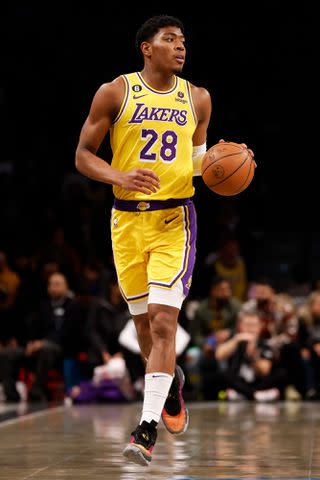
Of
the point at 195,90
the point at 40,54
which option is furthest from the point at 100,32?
the point at 195,90

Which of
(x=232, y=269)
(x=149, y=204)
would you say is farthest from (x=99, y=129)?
(x=232, y=269)

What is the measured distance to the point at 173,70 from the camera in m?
5.44

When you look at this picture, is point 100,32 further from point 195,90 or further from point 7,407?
point 195,90

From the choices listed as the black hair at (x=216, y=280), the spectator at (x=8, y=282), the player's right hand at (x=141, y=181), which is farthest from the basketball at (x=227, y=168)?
the spectator at (x=8, y=282)

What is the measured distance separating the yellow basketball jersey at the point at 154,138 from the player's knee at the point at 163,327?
0.62 m

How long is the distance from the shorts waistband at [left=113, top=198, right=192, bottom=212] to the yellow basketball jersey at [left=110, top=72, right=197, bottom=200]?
0.02 meters

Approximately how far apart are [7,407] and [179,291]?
5596 mm

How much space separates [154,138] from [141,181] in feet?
1.26

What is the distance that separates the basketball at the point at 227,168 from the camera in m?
5.33

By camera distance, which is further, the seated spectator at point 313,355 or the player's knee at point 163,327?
the seated spectator at point 313,355

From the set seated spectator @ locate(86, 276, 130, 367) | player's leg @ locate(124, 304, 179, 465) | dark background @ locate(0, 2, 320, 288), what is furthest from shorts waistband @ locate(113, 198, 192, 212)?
dark background @ locate(0, 2, 320, 288)

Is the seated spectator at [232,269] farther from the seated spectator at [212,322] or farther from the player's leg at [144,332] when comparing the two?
the player's leg at [144,332]

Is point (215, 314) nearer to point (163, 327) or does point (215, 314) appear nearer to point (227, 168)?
point (227, 168)

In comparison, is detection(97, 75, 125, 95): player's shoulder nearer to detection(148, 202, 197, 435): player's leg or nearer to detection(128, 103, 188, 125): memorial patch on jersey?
detection(128, 103, 188, 125): memorial patch on jersey
